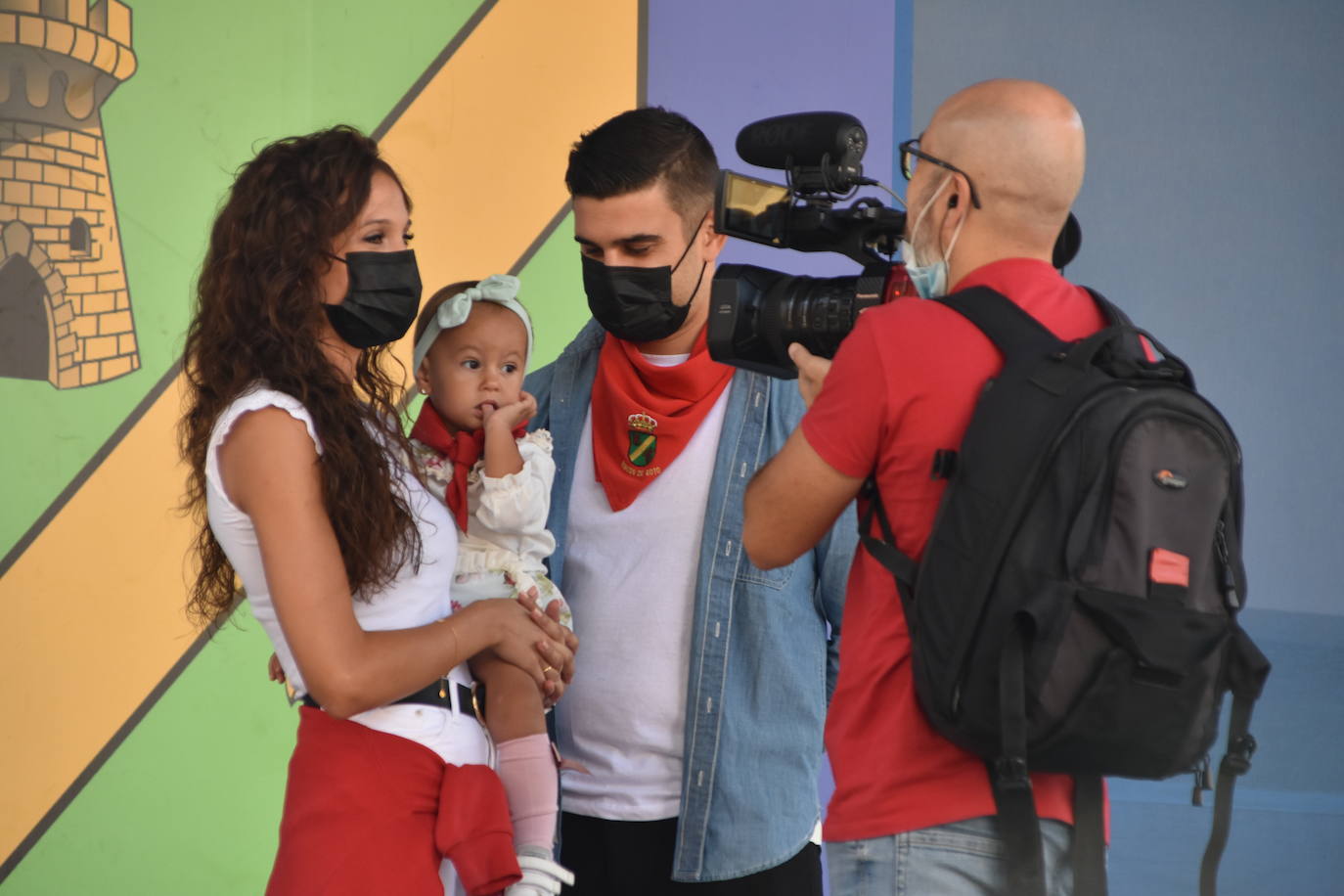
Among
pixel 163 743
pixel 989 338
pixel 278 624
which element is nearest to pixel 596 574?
pixel 278 624

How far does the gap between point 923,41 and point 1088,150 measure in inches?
21.3

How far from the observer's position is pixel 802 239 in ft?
5.41

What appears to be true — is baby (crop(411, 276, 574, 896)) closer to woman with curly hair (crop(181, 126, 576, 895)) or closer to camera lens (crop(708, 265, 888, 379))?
woman with curly hair (crop(181, 126, 576, 895))

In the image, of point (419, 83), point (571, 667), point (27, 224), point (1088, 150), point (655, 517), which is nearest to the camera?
point (571, 667)

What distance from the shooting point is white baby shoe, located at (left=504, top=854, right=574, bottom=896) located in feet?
5.26

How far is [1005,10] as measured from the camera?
11.9ft

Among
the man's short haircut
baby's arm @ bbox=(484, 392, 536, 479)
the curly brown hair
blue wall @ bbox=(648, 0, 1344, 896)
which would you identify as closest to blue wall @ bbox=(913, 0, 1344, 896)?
blue wall @ bbox=(648, 0, 1344, 896)

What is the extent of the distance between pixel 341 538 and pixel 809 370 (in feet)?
1.88

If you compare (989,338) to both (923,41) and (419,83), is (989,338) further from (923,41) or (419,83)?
(923,41)

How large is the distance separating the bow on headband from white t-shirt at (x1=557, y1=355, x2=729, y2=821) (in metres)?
0.30

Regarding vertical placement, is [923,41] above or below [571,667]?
above

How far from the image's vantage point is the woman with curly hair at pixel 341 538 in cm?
149

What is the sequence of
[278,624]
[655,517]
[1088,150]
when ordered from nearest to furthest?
1. [278,624]
2. [655,517]
3. [1088,150]

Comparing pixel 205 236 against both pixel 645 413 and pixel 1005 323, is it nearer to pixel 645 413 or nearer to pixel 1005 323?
pixel 645 413
